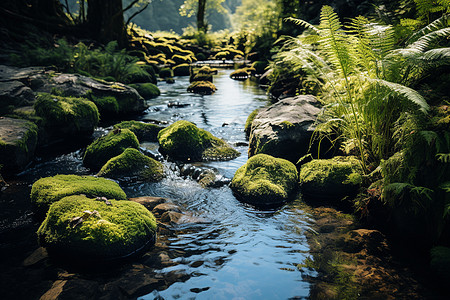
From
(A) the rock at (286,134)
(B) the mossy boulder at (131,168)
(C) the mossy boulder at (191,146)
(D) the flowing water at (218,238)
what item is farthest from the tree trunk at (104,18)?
(A) the rock at (286,134)

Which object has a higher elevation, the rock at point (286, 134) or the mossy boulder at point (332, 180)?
the rock at point (286, 134)

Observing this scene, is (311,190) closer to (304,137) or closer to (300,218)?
(300,218)

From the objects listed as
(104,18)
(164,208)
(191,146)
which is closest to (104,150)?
(191,146)

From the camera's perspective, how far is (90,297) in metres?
2.86

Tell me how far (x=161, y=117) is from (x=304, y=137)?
5417 mm

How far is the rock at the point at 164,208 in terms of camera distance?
14.9 ft

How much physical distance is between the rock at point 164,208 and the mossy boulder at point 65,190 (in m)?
0.50

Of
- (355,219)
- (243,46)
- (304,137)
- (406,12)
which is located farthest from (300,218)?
(243,46)

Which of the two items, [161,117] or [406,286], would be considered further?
[161,117]

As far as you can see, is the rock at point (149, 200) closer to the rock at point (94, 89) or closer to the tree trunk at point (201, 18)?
the rock at point (94, 89)

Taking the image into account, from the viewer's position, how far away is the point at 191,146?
6891mm

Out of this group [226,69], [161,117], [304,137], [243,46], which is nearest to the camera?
[304,137]


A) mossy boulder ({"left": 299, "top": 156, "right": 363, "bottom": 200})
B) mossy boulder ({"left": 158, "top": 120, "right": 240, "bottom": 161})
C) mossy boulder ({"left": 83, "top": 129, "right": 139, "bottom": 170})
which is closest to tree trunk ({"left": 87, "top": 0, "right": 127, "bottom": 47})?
mossy boulder ({"left": 158, "top": 120, "right": 240, "bottom": 161})

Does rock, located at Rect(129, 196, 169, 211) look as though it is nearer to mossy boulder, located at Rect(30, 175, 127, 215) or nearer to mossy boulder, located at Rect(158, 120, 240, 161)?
mossy boulder, located at Rect(30, 175, 127, 215)
